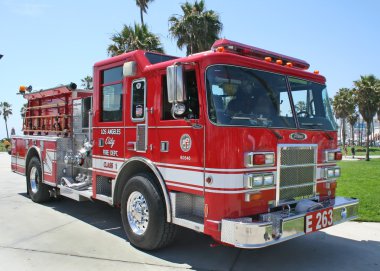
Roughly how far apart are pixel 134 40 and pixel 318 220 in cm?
1388

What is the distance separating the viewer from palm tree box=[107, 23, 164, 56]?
16734 mm

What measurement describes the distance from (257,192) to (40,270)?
275 centimetres

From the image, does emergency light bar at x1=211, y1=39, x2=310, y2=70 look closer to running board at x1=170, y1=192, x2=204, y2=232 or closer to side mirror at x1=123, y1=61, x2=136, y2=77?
side mirror at x1=123, y1=61, x2=136, y2=77

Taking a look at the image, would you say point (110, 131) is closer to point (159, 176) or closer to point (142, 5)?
point (159, 176)

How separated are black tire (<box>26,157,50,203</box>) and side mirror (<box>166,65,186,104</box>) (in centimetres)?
508

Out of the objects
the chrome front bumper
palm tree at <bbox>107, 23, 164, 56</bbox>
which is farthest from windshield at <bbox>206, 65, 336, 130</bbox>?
palm tree at <bbox>107, 23, 164, 56</bbox>

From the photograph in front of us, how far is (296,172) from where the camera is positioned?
4801 mm

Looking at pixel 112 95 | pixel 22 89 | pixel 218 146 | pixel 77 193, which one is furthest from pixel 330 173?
pixel 22 89

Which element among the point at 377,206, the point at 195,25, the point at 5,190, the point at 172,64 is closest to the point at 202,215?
the point at 172,64

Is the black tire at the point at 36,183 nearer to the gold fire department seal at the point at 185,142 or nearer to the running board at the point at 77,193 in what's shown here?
the running board at the point at 77,193

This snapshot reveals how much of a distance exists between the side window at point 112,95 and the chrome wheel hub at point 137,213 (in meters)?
1.27

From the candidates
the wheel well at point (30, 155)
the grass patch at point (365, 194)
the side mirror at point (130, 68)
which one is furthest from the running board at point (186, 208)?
the wheel well at point (30, 155)

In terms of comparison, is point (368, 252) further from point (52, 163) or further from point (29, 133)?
point (29, 133)

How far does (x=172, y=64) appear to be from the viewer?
15.7ft
